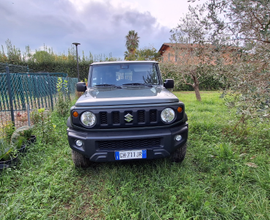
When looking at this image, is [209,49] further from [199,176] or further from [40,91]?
[40,91]

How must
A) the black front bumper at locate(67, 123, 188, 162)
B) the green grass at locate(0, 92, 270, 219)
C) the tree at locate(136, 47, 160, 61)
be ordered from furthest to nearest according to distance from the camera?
the tree at locate(136, 47, 160, 61) → the black front bumper at locate(67, 123, 188, 162) → the green grass at locate(0, 92, 270, 219)

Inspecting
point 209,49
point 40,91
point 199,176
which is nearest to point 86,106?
point 199,176

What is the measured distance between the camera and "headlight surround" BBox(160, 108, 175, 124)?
93.6 inches

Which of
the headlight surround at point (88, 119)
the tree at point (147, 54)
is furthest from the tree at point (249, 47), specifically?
the tree at point (147, 54)

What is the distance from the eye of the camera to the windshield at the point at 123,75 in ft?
11.1

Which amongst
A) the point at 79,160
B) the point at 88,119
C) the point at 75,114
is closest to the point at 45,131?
the point at 79,160

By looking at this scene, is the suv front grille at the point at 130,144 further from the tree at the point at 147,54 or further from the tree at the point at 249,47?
the tree at the point at 147,54

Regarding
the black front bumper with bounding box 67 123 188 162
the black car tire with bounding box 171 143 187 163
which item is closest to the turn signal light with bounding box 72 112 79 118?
the black front bumper with bounding box 67 123 188 162

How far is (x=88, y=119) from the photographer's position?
2.32m

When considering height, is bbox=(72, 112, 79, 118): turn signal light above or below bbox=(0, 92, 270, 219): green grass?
above

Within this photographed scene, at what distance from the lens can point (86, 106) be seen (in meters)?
2.35

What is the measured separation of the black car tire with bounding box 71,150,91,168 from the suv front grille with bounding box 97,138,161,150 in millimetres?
530

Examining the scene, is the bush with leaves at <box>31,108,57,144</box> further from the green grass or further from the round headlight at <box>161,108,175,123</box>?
the round headlight at <box>161,108,175,123</box>

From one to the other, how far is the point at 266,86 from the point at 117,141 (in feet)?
7.83
